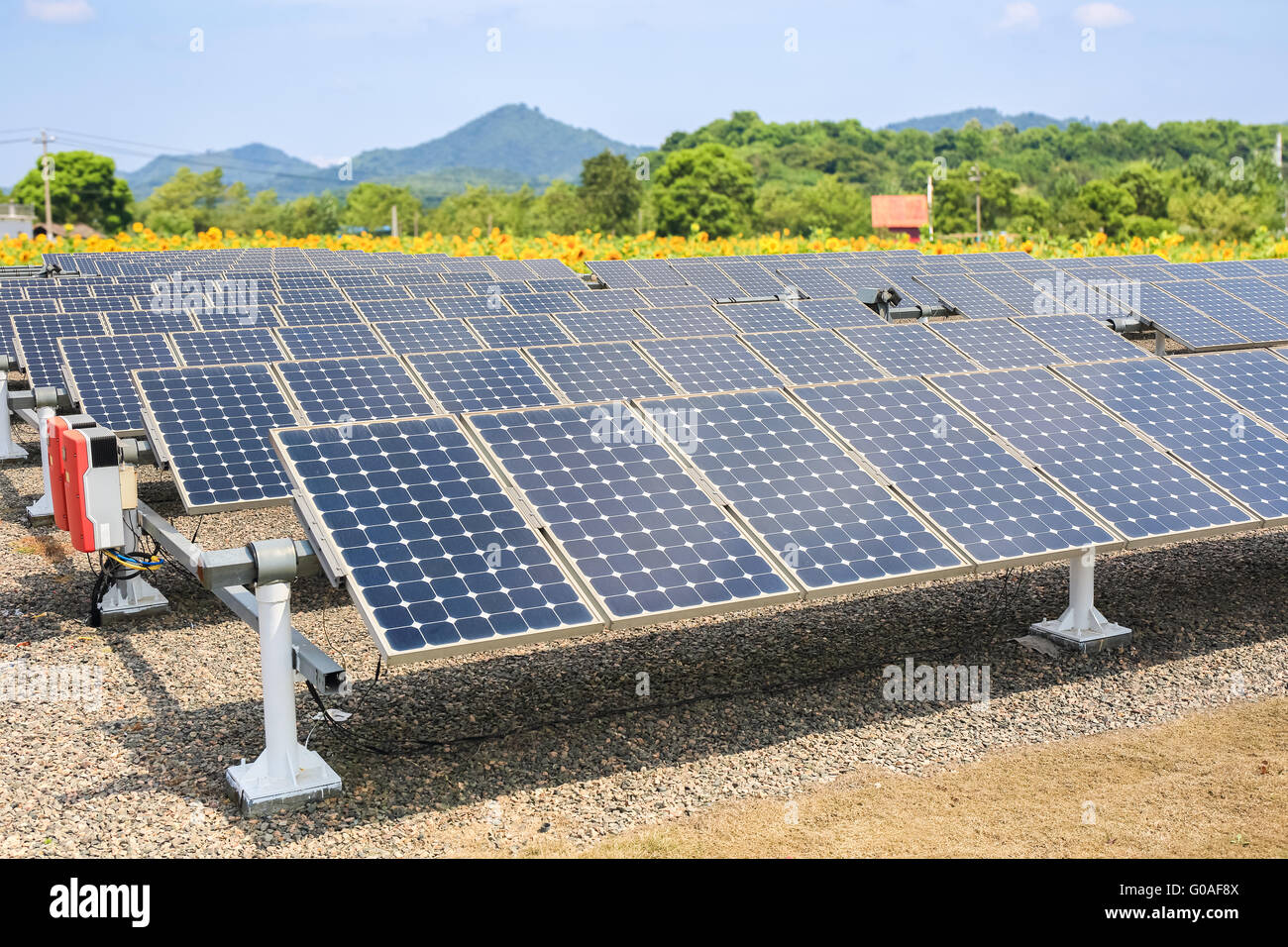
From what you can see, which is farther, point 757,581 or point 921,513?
point 921,513

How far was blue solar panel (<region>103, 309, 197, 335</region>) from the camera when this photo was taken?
A: 17844 millimetres

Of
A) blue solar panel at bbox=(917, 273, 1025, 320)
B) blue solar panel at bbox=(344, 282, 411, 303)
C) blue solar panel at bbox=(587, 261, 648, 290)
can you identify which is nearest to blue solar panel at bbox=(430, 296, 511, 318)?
blue solar panel at bbox=(344, 282, 411, 303)

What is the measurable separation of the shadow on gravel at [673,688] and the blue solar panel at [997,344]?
328cm

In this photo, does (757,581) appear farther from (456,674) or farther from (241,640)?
(241,640)

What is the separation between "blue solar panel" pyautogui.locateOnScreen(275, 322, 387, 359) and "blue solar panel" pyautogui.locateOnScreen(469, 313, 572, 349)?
175 cm

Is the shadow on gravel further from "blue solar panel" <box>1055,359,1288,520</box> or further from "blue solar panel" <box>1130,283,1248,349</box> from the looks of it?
"blue solar panel" <box>1130,283,1248,349</box>

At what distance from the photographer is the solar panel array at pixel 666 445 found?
7898 millimetres

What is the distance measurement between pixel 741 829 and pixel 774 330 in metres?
11.2

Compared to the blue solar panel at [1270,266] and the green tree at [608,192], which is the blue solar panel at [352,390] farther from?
the green tree at [608,192]

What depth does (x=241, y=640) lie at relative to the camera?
10766mm

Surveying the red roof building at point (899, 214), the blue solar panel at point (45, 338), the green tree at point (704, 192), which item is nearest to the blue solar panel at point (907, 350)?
the blue solar panel at point (45, 338)

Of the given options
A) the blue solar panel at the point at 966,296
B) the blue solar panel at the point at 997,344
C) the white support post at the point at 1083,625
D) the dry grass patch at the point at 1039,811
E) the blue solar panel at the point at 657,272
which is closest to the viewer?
the dry grass patch at the point at 1039,811
